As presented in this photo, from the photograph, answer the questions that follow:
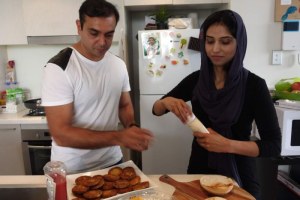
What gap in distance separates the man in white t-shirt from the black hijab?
322 millimetres

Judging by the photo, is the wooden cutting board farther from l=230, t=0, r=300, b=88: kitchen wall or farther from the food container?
A: l=230, t=0, r=300, b=88: kitchen wall

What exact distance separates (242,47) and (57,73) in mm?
792

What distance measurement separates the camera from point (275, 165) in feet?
6.35

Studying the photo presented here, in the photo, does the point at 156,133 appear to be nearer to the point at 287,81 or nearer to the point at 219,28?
the point at 287,81

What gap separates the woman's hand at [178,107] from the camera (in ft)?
3.57

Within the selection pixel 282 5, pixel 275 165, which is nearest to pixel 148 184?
pixel 275 165

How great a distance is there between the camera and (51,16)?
2350mm

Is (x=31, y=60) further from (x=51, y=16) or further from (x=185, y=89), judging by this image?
(x=185, y=89)

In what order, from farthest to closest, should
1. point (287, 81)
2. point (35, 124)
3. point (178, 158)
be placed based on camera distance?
1. point (178, 158)
2. point (35, 124)
3. point (287, 81)

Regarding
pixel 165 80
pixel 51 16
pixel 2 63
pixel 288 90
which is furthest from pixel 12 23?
pixel 288 90

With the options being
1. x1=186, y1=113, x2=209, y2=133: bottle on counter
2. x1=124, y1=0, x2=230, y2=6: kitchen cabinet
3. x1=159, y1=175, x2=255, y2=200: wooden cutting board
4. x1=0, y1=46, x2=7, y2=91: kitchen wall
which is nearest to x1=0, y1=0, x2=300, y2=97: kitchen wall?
x1=124, y1=0, x2=230, y2=6: kitchen cabinet

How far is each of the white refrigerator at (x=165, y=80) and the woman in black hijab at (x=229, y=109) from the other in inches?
38.9

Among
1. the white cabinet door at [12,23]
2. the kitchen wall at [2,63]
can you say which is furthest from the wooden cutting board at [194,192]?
the kitchen wall at [2,63]

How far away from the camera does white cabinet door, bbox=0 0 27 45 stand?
2408 mm
